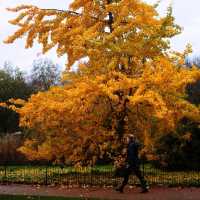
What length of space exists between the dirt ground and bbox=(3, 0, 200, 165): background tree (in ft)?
6.57

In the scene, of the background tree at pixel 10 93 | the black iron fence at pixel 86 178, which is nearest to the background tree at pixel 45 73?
the background tree at pixel 10 93

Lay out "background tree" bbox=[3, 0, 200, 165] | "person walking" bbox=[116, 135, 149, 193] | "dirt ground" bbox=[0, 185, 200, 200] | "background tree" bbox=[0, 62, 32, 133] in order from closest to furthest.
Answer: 1. "dirt ground" bbox=[0, 185, 200, 200]
2. "person walking" bbox=[116, 135, 149, 193]
3. "background tree" bbox=[3, 0, 200, 165]
4. "background tree" bbox=[0, 62, 32, 133]

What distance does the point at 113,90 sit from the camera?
1809 centimetres

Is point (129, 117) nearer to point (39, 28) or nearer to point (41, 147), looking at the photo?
point (41, 147)

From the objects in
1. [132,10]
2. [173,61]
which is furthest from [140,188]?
[132,10]

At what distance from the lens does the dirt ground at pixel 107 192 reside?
16.2m

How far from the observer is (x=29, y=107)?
771 inches

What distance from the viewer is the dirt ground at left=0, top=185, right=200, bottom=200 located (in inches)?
636

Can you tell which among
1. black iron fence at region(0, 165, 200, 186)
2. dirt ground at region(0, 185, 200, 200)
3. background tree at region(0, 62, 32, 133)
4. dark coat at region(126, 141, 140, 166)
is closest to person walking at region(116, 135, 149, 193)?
dark coat at region(126, 141, 140, 166)

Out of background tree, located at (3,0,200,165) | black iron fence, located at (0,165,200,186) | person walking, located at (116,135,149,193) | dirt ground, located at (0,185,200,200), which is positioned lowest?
dirt ground, located at (0,185,200,200)

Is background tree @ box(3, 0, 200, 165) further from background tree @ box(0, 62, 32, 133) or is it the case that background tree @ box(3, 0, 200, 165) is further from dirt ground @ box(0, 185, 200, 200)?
background tree @ box(0, 62, 32, 133)

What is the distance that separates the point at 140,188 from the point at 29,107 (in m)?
4.87

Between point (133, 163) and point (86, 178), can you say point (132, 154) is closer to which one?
point (133, 163)

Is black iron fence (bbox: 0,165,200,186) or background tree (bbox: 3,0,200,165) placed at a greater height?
background tree (bbox: 3,0,200,165)
